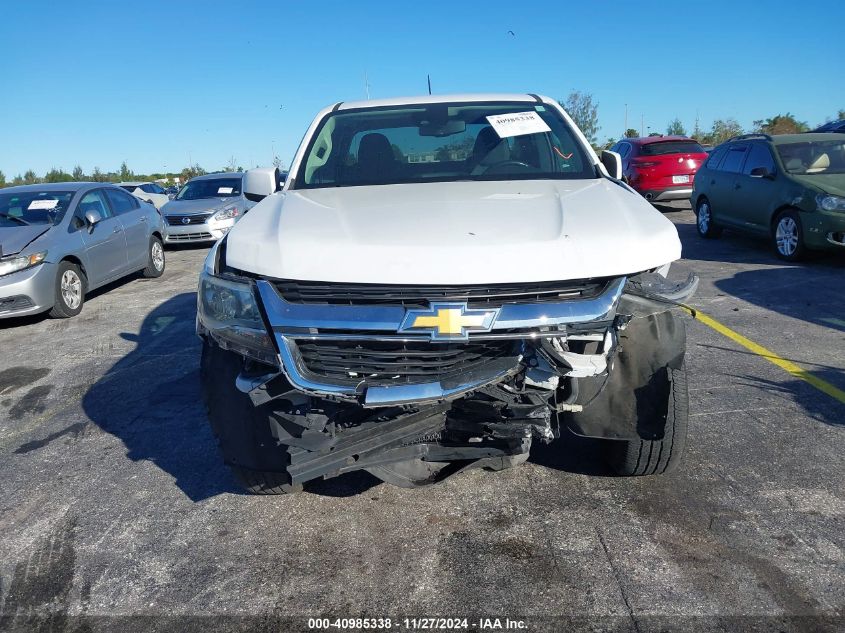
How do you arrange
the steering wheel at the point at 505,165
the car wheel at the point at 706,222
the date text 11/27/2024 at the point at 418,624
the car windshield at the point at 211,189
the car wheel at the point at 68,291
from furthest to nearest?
the car windshield at the point at 211,189 < the car wheel at the point at 706,222 < the car wheel at the point at 68,291 < the steering wheel at the point at 505,165 < the date text 11/27/2024 at the point at 418,624

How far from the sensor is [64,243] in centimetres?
836

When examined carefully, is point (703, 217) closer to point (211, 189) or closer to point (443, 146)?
point (443, 146)

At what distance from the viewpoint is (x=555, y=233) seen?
9.11 ft

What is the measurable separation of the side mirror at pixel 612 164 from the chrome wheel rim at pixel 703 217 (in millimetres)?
7696

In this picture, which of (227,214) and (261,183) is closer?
(261,183)

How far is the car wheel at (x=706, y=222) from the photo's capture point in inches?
441

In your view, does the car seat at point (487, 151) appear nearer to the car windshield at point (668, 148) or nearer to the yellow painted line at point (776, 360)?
the yellow painted line at point (776, 360)

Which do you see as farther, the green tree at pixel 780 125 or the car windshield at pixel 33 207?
the green tree at pixel 780 125

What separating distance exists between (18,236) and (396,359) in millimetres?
7131

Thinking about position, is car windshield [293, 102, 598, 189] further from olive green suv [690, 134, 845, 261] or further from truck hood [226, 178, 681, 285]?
olive green suv [690, 134, 845, 261]

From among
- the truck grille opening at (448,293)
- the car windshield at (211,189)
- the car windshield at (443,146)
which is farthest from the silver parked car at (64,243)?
the truck grille opening at (448,293)

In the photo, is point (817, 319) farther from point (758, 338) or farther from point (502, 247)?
point (502, 247)

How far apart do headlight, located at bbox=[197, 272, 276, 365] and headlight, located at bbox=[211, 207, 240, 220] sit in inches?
469

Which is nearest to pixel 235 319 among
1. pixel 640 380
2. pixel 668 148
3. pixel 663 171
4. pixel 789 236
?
pixel 640 380
